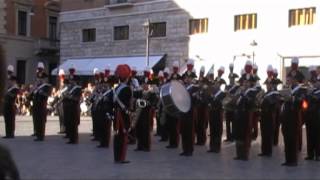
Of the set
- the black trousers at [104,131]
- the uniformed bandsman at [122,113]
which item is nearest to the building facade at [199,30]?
the black trousers at [104,131]

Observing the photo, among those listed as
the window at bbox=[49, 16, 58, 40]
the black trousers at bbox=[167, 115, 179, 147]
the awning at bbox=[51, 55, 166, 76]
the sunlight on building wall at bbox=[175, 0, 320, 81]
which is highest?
the window at bbox=[49, 16, 58, 40]

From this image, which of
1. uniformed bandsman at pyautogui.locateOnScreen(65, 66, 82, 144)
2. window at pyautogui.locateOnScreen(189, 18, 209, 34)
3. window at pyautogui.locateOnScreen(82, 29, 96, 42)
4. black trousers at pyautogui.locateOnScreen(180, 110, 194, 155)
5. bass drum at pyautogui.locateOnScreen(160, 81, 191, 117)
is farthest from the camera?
window at pyautogui.locateOnScreen(82, 29, 96, 42)

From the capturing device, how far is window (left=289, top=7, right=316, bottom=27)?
30.0m

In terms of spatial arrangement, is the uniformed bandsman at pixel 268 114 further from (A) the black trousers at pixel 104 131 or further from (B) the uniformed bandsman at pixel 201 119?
(A) the black trousers at pixel 104 131

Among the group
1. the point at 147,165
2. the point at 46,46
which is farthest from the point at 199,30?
the point at 147,165

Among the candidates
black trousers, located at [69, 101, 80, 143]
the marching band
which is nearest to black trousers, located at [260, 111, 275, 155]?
the marching band

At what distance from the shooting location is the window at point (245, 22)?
32384mm

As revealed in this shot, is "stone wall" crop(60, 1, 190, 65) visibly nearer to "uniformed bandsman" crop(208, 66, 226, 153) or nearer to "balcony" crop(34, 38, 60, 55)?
"balcony" crop(34, 38, 60, 55)

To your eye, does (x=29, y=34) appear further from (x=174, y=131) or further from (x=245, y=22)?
(x=174, y=131)

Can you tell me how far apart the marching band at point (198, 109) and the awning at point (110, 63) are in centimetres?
1861

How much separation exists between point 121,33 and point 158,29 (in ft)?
11.3

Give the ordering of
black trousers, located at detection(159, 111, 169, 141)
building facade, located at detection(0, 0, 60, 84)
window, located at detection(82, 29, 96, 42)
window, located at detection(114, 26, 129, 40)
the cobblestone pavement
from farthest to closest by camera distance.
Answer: building facade, located at detection(0, 0, 60, 84)
window, located at detection(82, 29, 96, 42)
window, located at detection(114, 26, 129, 40)
black trousers, located at detection(159, 111, 169, 141)
the cobblestone pavement

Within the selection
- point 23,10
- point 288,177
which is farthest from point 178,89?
point 23,10

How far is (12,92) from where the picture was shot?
1716cm
